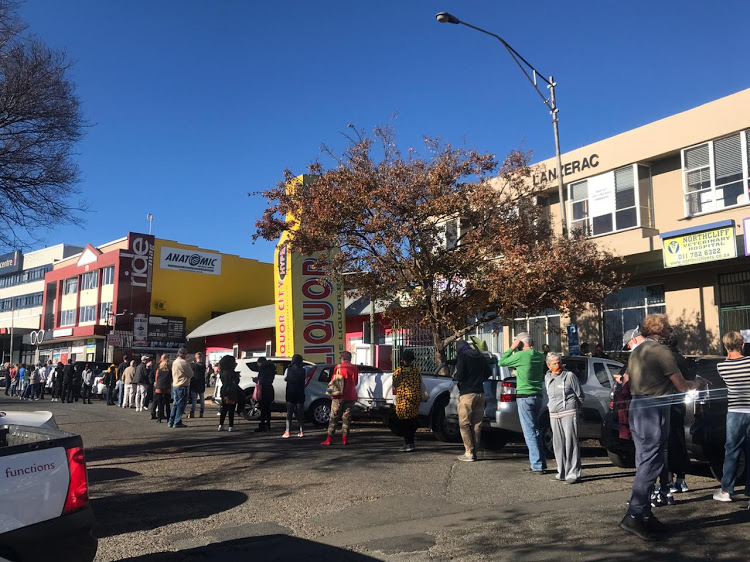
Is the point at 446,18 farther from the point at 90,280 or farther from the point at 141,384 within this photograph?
the point at 90,280

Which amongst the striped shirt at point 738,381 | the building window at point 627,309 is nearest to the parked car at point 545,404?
the striped shirt at point 738,381

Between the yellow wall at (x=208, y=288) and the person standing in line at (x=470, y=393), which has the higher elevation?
the yellow wall at (x=208, y=288)

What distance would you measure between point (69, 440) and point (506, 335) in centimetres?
2011

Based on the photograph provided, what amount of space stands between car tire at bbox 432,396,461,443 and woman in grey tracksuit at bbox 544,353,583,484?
147 inches

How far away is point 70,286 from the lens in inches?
2088

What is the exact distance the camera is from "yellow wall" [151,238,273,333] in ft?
152

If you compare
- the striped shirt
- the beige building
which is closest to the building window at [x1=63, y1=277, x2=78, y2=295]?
the beige building

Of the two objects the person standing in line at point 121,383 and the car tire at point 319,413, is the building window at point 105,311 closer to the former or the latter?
the person standing in line at point 121,383

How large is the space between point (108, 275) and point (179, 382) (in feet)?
121

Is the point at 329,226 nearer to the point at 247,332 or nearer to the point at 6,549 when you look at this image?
the point at 6,549

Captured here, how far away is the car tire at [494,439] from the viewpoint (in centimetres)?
1074

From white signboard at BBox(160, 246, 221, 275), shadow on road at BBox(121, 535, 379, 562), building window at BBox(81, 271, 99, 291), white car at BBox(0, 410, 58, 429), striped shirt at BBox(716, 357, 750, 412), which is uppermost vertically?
white signboard at BBox(160, 246, 221, 275)

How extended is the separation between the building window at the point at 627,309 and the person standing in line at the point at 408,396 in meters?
11.0

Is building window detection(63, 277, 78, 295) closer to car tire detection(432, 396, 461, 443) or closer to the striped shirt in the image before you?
car tire detection(432, 396, 461, 443)
